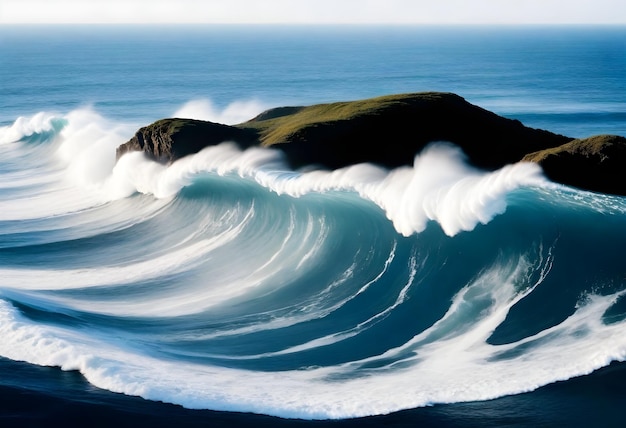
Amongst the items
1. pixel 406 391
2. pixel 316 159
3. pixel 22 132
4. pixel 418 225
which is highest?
pixel 22 132

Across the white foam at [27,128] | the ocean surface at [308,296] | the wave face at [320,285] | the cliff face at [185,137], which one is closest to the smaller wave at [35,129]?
the white foam at [27,128]

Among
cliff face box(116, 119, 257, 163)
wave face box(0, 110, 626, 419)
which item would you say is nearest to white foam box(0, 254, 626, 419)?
wave face box(0, 110, 626, 419)

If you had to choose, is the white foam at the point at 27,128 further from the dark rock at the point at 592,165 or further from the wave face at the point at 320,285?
the dark rock at the point at 592,165

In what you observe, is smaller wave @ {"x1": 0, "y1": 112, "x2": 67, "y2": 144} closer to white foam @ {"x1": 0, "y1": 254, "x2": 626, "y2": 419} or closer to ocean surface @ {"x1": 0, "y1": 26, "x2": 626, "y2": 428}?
Answer: ocean surface @ {"x1": 0, "y1": 26, "x2": 626, "y2": 428}

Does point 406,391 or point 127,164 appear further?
point 127,164

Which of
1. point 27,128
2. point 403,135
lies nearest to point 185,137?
point 403,135

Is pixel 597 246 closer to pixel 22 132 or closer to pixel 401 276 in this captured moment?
pixel 401 276

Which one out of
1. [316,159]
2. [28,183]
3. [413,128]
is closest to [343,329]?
[316,159]
